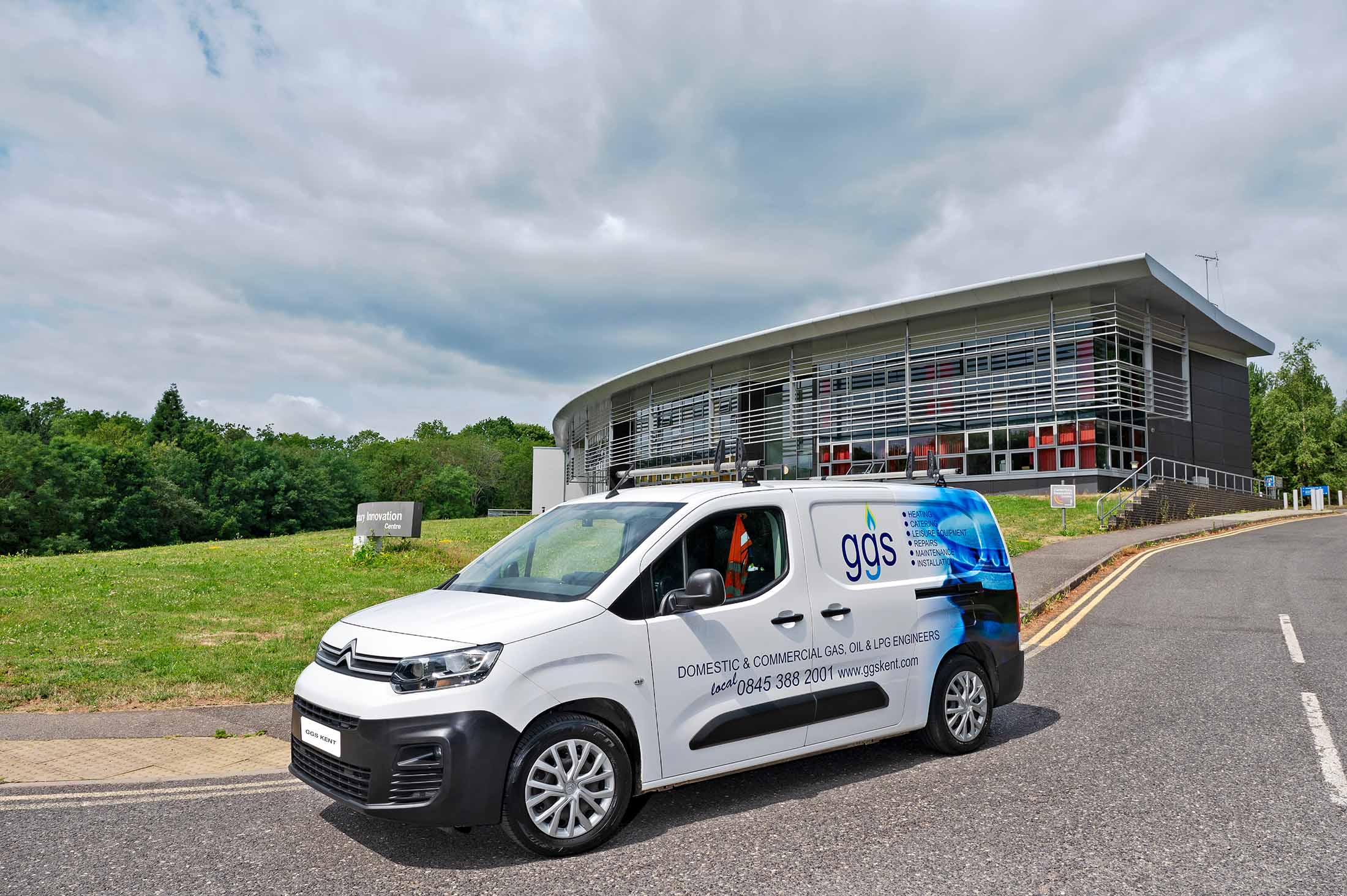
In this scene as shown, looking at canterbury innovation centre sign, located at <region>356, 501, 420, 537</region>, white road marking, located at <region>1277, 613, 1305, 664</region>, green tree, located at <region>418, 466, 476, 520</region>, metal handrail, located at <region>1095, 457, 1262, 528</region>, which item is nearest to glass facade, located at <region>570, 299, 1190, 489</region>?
metal handrail, located at <region>1095, 457, 1262, 528</region>

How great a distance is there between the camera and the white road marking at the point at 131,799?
5.20 metres

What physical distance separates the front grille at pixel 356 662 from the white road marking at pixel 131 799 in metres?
1.05

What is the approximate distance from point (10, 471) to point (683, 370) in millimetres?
43563

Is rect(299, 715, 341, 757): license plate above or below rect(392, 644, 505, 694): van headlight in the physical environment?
below

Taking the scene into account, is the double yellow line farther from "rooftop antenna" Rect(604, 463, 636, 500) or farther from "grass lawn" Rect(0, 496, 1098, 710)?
"rooftop antenna" Rect(604, 463, 636, 500)

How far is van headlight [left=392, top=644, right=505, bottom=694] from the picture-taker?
427 cm

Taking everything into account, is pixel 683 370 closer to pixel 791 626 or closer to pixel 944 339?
pixel 944 339

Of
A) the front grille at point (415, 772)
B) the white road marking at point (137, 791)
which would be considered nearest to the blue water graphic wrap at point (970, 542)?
the front grille at point (415, 772)

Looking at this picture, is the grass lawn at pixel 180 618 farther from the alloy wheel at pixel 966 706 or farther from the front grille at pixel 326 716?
the alloy wheel at pixel 966 706

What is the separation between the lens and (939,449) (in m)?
36.8

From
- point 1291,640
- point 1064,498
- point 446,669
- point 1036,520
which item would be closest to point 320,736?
point 446,669

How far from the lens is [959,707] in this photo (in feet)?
20.4

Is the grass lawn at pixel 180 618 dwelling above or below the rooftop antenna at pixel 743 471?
below

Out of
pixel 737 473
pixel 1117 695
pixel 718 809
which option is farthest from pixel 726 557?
pixel 1117 695
